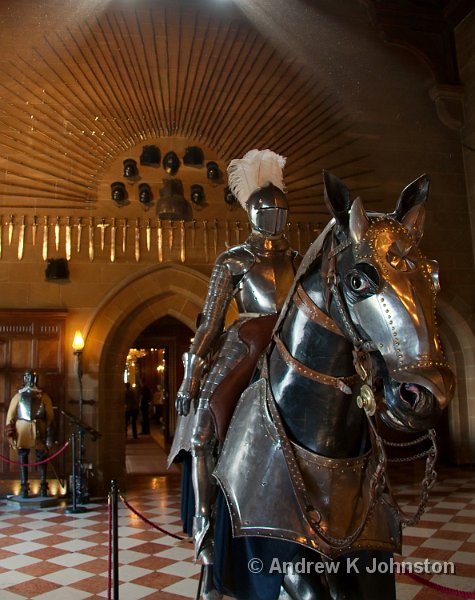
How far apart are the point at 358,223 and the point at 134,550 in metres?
3.61

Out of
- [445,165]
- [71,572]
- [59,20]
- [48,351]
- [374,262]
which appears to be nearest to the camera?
[374,262]

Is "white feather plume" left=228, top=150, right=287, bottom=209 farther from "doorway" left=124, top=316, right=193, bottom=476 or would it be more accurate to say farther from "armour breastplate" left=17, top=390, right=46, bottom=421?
"doorway" left=124, top=316, right=193, bottom=476

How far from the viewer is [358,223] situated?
143cm

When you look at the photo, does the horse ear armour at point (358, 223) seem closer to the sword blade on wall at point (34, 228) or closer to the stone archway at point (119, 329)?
the stone archway at point (119, 329)

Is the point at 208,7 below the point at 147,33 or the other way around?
the other way around

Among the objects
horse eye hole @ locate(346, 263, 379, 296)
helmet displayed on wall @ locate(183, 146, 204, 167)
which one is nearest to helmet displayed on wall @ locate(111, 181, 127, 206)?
helmet displayed on wall @ locate(183, 146, 204, 167)

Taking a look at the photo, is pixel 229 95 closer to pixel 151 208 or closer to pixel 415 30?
pixel 151 208

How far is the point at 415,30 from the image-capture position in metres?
8.87

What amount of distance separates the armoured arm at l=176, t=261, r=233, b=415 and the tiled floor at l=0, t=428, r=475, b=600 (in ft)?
3.78

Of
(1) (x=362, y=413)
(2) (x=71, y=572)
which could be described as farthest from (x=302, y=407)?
(2) (x=71, y=572)

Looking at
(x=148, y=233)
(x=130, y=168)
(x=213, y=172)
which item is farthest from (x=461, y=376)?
(x=130, y=168)

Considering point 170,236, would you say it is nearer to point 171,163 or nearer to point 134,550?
point 171,163

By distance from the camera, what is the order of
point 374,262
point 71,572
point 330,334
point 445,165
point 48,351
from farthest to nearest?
1. point 445,165
2. point 48,351
3. point 71,572
4. point 330,334
5. point 374,262

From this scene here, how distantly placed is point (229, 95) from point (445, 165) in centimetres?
358
